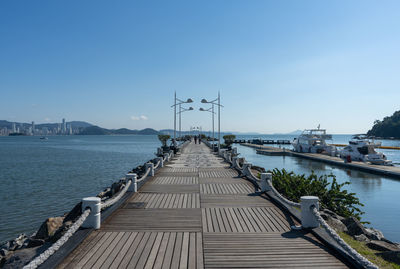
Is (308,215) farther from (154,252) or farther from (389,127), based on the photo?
(389,127)

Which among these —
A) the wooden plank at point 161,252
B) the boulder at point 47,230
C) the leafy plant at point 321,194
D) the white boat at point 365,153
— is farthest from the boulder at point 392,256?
the white boat at point 365,153

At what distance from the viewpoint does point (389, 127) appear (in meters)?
143

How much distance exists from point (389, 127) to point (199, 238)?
168919 millimetres

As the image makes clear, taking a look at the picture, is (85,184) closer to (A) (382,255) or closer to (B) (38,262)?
(B) (38,262)

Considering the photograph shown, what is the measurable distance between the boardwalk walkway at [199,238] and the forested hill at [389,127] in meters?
163

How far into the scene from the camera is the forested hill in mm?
139750

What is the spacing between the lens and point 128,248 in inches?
219

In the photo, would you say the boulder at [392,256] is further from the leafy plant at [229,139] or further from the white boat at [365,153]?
the leafy plant at [229,139]

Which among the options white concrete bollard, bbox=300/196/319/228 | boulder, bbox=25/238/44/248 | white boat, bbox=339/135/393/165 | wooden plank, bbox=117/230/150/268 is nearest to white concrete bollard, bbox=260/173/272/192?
white concrete bollard, bbox=300/196/319/228

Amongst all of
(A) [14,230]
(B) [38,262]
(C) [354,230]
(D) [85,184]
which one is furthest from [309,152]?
(B) [38,262]

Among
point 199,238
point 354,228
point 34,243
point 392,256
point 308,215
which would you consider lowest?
point 34,243

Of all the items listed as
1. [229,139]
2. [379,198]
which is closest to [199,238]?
[379,198]

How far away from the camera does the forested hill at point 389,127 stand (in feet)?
458

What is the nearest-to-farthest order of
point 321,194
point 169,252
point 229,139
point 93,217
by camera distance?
Result: point 169,252 < point 93,217 < point 321,194 < point 229,139
